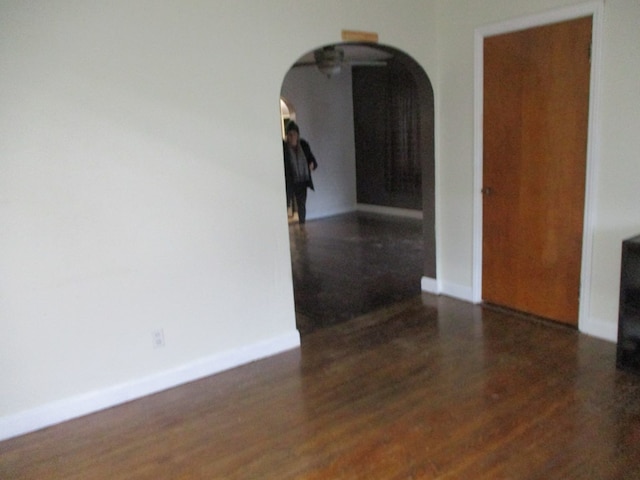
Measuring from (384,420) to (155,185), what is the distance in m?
1.84

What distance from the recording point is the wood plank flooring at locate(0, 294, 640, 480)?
2305 millimetres

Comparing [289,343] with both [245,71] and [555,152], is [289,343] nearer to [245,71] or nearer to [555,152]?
[245,71]

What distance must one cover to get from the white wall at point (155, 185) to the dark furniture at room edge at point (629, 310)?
36 centimetres

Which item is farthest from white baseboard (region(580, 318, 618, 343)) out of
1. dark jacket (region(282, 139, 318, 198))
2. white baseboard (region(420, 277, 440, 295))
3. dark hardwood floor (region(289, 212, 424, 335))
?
dark jacket (region(282, 139, 318, 198))

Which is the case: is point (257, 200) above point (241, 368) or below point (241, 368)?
above

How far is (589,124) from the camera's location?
3.30m

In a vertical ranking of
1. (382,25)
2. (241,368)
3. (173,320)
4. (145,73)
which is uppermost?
(382,25)

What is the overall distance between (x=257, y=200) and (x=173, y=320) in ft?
3.05

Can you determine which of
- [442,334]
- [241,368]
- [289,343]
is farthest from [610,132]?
[241,368]

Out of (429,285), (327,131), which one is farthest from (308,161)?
(429,285)

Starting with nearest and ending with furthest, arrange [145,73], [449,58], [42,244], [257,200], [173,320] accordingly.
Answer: [42,244], [145,73], [173,320], [257,200], [449,58]

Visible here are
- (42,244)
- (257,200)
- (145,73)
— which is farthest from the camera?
(257,200)

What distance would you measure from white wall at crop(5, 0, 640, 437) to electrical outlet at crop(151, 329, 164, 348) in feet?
→ 0.12

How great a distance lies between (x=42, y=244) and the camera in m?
2.69
